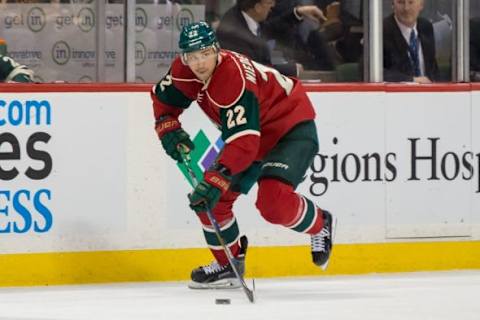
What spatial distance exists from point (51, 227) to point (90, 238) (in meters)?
0.19

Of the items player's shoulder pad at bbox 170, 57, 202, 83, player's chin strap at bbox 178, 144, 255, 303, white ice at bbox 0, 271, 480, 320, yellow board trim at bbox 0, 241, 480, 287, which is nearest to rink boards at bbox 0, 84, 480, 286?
yellow board trim at bbox 0, 241, 480, 287

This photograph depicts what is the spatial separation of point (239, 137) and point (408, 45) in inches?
73.7

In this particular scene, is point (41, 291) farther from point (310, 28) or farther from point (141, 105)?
point (310, 28)

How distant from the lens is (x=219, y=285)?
22.7 ft

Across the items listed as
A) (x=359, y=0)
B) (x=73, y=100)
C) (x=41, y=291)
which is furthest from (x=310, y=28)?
(x=41, y=291)

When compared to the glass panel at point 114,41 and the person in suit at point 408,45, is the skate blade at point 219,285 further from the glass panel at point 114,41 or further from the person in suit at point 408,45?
the person in suit at point 408,45

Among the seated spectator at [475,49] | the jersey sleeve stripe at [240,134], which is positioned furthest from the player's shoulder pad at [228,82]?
the seated spectator at [475,49]

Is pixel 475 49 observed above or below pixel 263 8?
below

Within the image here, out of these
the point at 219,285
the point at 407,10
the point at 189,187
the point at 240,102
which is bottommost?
the point at 219,285

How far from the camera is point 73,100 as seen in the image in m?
7.10

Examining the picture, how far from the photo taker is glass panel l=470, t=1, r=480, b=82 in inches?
311

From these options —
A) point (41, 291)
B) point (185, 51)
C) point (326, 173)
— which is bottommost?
point (41, 291)

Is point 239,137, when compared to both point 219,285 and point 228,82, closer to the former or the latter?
point 228,82

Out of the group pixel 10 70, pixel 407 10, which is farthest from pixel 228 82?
pixel 407 10
